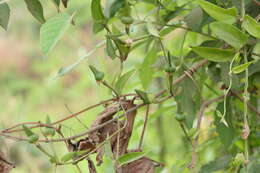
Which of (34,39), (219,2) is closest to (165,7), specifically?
(219,2)

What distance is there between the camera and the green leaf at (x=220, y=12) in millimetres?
548

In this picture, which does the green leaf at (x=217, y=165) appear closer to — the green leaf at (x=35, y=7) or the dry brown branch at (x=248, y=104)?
the dry brown branch at (x=248, y=104)

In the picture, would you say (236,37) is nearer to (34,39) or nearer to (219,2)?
(219,2)

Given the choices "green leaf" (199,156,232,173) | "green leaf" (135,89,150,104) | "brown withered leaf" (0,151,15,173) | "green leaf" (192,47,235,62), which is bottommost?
"green leaf" (199,156,232,173)

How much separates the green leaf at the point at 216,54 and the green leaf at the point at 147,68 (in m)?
0.19

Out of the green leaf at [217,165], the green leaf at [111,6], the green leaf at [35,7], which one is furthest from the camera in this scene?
the green leaf at [217,165]

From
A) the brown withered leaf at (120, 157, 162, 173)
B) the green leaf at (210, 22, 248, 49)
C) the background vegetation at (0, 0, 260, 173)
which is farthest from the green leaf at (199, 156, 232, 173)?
the green leaf at (210, 22, 248, 49)

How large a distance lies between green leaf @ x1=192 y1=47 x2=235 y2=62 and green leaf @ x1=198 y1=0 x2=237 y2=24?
4cm

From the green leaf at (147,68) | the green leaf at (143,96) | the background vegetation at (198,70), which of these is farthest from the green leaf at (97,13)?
the green leaf at (147,68)

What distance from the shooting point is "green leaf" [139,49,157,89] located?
786 mm

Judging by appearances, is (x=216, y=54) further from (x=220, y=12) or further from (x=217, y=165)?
(x=217, y=165)

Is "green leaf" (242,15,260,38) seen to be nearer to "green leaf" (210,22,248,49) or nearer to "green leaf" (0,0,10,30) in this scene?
"green leaf" (210,22,248,49)

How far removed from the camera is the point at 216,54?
60 cm

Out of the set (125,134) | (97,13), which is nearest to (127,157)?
(125,134)
